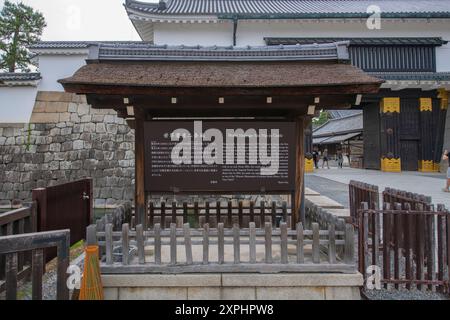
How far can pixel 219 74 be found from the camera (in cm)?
409

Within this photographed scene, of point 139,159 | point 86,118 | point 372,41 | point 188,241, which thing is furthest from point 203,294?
point 372,41

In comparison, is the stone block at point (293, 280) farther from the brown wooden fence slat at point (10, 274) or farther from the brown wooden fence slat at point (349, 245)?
the brown wooden fence slat at point (10, 274)

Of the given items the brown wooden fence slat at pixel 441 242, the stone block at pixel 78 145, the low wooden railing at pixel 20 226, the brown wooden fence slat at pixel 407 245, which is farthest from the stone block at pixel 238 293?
the stone block at pixel 78 145

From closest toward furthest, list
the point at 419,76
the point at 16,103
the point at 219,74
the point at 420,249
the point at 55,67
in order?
the point at 420,249 → the point at 219,74 → the point at 55,67 → the point at 16,103 → the point at 419,76

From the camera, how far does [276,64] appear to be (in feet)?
14.4

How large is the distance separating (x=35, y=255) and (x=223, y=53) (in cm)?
356

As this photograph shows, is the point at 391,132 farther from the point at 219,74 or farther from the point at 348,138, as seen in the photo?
the point at 219,74

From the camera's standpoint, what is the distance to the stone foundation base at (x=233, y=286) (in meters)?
3.36

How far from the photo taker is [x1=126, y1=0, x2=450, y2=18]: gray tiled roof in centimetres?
1573

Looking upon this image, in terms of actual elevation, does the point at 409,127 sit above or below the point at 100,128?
above

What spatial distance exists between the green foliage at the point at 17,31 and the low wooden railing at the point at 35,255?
2255cm

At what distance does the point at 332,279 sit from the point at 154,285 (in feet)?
6.78

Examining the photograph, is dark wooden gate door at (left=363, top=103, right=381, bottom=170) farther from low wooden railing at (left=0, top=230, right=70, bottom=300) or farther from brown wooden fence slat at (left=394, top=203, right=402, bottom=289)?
low wooden railing at (left=0, top=230, right=70, bottom=300)

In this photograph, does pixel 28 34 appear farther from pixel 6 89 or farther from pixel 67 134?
pixel 67 134
